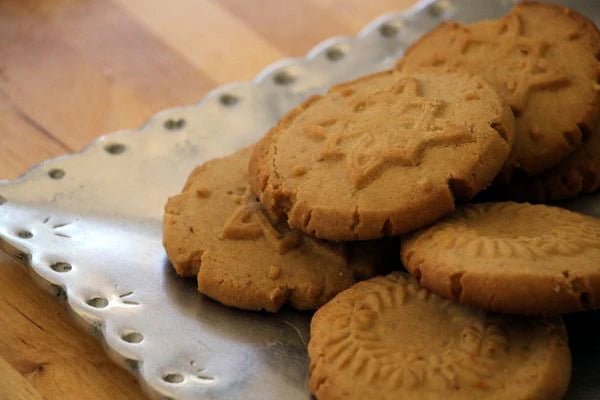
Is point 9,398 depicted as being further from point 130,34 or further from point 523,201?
point 130,34

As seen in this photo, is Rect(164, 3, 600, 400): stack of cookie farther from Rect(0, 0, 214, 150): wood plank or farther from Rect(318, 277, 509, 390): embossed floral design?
Rect(0, 0, 214, 150): wood plank

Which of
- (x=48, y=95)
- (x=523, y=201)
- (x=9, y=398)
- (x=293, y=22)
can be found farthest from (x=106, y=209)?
(x=293, y=22)

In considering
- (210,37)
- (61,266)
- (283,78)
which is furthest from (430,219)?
(210,37)

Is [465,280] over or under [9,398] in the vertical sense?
over

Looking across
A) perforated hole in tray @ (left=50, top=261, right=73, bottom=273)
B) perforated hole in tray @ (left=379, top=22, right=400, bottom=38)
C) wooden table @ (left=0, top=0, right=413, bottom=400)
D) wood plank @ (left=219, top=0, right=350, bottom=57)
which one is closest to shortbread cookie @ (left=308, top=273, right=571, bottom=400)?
perforated hole in tray @ (left=50, top=261, right=73, bottom=273)

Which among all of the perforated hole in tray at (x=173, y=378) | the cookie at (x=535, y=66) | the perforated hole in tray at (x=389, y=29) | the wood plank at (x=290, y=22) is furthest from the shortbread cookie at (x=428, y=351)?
the wood plank at (x=290, y=22)

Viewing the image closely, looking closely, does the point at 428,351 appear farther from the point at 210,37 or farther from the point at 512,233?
the point at 210,37

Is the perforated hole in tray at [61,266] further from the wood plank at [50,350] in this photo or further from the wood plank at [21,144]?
the wood plank at [21,144]
